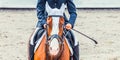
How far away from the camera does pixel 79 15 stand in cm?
1148

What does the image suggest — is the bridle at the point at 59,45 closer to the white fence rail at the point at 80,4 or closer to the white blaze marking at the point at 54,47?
the white blaze marking at the point at 54,47

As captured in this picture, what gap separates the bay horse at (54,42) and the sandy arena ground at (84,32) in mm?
3429

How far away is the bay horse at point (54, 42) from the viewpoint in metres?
3.97

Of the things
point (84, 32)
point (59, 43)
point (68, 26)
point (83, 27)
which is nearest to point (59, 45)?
point (59, 43)

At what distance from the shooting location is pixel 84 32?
9812 mm

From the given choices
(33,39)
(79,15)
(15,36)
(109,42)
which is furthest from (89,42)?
(33,39)

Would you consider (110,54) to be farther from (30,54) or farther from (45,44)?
(45,44)

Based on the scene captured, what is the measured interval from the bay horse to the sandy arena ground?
3.43m

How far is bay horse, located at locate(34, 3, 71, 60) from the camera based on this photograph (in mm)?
3973

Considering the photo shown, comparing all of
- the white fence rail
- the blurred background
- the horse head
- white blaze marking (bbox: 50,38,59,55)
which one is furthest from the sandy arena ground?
white blaze marking (bbox: 50,38,59,55)

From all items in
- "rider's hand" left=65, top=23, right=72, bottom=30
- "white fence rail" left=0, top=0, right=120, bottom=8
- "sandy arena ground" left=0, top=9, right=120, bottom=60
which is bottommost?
"sandy arena ground" left=0, top=9, right=120, bottom=60

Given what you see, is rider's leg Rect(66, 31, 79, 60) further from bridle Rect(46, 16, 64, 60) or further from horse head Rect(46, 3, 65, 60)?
bridle Rect(46, 16, 64, 60)

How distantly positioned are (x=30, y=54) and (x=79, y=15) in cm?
663

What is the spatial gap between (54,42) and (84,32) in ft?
19.2
